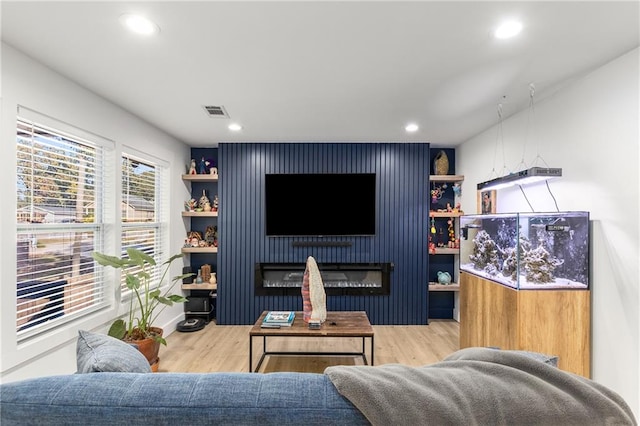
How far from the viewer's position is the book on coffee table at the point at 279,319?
9.18 ft

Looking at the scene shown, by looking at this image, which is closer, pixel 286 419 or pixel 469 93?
pixel 286 419

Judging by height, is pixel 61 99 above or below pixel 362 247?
above

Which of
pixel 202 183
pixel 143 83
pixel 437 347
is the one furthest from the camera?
pixel 202 183

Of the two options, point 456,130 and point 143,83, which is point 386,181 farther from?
point 143,83

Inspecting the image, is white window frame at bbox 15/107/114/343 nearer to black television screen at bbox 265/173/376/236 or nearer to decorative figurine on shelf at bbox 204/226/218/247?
decorative figurine on shelf at bbox 204/226/218/247

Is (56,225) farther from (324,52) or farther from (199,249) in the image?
(324,52)

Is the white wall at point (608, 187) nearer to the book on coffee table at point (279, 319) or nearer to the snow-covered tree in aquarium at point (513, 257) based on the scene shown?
the snow-covered tree in aquarium at point (513, 257)

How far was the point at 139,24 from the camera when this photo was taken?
169 centimetres

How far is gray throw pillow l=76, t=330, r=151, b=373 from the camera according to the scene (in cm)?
104

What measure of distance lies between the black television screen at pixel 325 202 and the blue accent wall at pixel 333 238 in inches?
4.5

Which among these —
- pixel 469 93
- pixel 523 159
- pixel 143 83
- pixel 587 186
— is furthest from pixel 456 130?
pixel 143 83

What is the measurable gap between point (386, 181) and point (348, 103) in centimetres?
169

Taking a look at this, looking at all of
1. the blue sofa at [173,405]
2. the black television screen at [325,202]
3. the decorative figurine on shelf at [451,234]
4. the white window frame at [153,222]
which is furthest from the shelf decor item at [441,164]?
the blue sofa at [173,405]

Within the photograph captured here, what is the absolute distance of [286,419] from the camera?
2.72 ft
